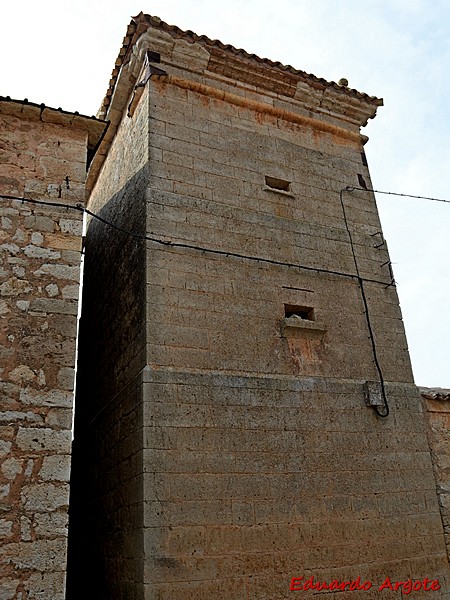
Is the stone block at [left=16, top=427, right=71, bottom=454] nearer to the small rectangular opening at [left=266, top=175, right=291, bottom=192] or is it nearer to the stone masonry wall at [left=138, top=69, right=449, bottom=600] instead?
the stone masonry wall at [left=138, top=69, right=449, bottom=600]

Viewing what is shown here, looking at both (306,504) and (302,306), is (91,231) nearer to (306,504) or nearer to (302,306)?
(302,306)

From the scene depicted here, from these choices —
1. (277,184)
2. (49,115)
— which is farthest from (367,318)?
(49,115)

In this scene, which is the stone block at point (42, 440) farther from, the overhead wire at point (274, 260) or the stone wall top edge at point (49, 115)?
the stone wall top edge at point (49, 115)

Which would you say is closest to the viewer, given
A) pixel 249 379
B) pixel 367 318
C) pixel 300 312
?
pixel 249 379

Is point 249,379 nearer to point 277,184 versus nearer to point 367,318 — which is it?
point 367,318

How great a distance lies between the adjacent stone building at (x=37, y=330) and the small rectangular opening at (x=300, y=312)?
2.31 m

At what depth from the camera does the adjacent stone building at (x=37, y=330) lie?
148 inches

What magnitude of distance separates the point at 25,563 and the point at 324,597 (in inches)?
100

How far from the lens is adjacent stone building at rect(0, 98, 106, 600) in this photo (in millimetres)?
3754

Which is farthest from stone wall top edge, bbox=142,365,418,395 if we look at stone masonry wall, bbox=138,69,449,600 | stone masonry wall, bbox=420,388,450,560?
stone masonry wall, bbox=420,388,450,560

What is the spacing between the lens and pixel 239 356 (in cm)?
517

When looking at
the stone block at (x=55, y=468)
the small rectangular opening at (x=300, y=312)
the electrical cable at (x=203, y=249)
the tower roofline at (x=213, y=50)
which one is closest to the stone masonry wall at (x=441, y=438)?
the electrical cable at (x=203, y=249)

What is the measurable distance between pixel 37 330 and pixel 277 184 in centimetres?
357

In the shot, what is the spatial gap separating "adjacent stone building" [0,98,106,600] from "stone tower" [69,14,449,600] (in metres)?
0.71
